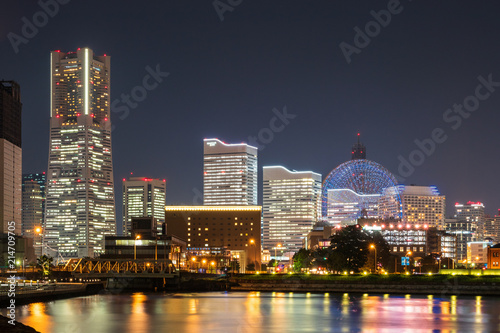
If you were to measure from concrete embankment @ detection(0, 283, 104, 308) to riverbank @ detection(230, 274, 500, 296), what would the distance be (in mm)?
31963

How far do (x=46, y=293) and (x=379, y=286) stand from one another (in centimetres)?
6295

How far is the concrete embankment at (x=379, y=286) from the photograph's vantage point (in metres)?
131

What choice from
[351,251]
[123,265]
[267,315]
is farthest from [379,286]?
[123,265]

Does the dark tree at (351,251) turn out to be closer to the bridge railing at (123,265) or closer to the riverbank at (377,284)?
the riverbank at (377,284)

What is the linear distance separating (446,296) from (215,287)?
52.1 m

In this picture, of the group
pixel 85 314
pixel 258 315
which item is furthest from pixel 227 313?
pixel 85 314

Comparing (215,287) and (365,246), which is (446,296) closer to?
(365,246)

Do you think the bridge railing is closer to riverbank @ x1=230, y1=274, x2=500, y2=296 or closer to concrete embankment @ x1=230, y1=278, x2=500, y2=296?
riverbank @ x1=230, y1=274, x2=500, y2=296

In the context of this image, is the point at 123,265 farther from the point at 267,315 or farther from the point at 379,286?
the point at 267,315

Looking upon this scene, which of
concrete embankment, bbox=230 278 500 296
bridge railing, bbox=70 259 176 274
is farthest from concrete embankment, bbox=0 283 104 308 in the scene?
concrete embankment, bbox=230 278 500 296

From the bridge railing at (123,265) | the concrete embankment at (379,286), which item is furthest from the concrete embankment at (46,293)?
the concrete embankment at (379,286)

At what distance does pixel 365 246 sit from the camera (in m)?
160

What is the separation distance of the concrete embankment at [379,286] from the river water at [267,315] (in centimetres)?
1642

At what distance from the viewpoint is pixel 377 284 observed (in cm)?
13788
